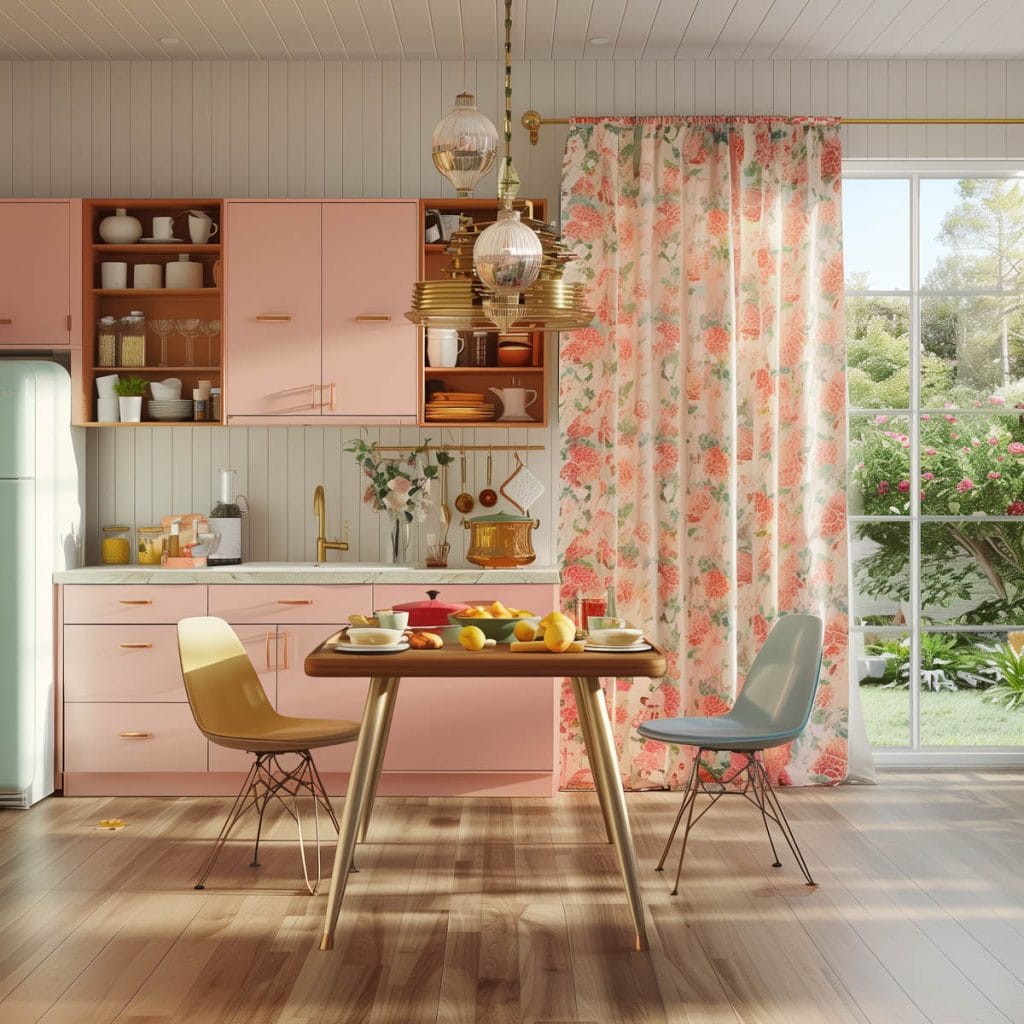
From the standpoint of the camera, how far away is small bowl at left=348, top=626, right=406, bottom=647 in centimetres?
331

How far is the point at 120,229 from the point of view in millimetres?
4949

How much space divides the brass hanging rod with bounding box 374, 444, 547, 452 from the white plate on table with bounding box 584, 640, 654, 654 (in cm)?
190

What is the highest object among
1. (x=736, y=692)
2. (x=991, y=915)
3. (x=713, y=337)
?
(x=713, y=337)

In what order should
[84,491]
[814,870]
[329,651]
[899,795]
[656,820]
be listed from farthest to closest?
[84,491]
[899,795]
[656,820]
[814,870]
[329,651]

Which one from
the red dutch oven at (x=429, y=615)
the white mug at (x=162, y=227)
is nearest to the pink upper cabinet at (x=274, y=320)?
the white mug at (x=162, y=227)

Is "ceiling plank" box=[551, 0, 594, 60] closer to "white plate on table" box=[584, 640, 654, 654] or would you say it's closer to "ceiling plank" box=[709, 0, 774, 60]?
"ceiling plank" box=[709, 0, 774, 60]

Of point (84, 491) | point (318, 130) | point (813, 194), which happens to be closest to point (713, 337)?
point (813, 194)

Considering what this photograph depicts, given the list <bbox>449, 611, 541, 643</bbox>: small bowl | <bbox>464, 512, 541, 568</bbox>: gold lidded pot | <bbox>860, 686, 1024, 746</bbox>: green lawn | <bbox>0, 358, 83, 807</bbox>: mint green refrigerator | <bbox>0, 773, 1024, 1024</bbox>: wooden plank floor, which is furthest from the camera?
<bbox>860, 686, 1024, 746</bbox>: green lawn

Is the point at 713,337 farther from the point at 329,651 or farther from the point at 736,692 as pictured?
the point at 329,651

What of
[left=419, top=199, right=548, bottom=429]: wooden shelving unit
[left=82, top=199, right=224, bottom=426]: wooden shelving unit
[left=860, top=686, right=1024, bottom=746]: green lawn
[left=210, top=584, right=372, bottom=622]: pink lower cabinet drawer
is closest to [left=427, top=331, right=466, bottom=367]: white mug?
[left=419, top=199, right=548, bottom=429]: wooden shelving unit

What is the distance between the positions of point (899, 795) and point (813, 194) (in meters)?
2.55

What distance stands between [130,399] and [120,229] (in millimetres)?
728

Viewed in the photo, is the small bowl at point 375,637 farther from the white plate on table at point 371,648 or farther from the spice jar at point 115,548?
the spice jar at point 115,548

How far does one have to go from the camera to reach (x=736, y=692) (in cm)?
500
